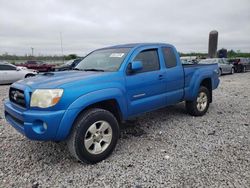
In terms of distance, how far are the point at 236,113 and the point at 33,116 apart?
5107mm

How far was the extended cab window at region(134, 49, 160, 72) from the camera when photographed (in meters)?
4.05

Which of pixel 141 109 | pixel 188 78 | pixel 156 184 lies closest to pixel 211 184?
pixel 156 184

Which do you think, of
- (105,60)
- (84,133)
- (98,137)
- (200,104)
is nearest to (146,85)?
(105,60)

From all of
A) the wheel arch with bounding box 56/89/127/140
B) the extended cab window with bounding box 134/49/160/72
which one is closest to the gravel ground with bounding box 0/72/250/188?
the wheel arch with bounding box 56/89/127/140

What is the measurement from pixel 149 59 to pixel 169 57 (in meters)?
0.66

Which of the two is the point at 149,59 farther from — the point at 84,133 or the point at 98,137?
the point at 84,133

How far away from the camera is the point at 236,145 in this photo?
149 inches

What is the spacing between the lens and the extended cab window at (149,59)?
4.05 meters

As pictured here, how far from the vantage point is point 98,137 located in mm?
3262

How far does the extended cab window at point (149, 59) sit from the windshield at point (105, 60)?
28 centimetres

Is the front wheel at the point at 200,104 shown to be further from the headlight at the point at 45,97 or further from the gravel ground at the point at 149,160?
the headlight at the point at 45,97

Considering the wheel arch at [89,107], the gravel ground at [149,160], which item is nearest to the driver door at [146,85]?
the wheel arch at [89,107]

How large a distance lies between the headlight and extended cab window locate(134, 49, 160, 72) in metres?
1.66

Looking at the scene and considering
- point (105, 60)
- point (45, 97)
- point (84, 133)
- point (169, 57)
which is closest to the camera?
point (45, 97)
